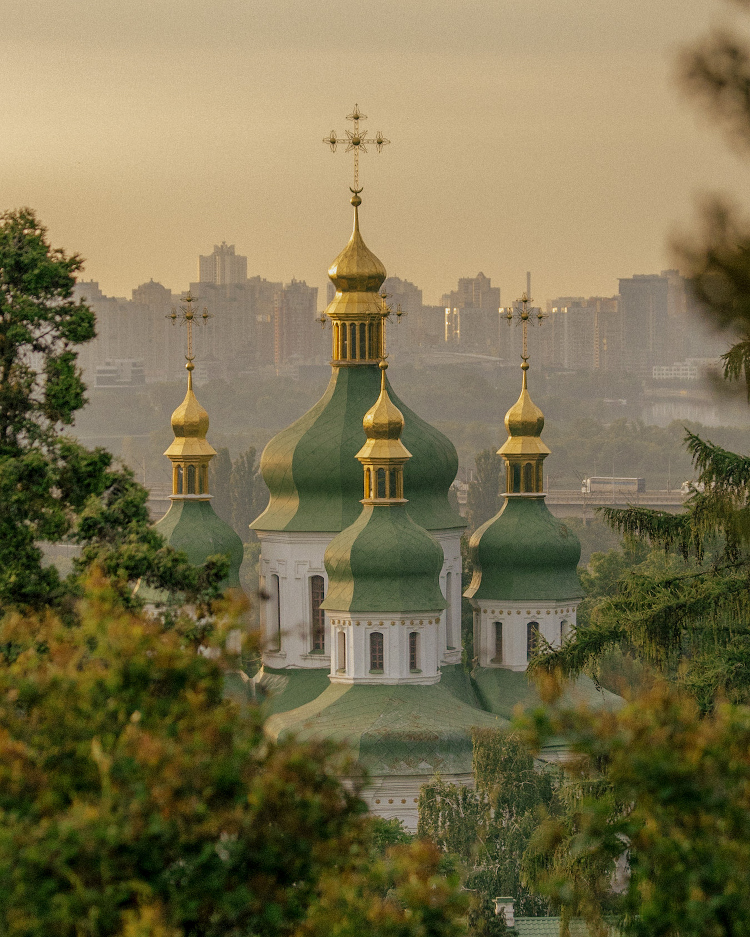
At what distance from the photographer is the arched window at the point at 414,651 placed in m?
35.3

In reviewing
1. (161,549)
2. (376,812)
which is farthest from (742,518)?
(376,812)

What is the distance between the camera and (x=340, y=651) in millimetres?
35500

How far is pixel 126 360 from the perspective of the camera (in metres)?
133

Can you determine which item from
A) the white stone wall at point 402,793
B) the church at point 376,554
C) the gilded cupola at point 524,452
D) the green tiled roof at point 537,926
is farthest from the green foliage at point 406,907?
the gilded cupola at point 524,452

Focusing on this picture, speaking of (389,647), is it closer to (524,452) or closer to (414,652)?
(414,652)

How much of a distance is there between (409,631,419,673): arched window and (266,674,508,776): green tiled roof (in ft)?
1.36

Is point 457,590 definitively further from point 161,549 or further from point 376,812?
point 161,549

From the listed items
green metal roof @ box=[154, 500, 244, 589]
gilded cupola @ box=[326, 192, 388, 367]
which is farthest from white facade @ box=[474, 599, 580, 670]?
gilded cupola @ box=[326, 192, 388, 367]

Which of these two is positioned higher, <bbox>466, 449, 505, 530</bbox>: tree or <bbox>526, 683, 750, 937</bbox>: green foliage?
<bbox>526, 683, 750, 937</bbox>: green foliage

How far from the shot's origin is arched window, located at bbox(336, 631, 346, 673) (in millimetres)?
35469

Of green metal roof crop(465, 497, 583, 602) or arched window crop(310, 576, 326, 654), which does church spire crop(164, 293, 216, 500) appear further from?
green metal roof crop(465, 497, 583, 602)

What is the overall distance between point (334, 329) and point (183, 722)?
1181 inches

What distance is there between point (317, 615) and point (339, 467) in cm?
259

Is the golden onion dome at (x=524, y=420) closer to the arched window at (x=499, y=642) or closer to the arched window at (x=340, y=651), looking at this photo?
the arched window at (x=499, y=642)
